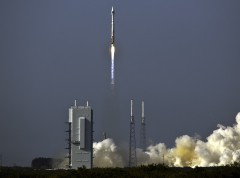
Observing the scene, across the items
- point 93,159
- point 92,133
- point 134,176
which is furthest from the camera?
point 93,159

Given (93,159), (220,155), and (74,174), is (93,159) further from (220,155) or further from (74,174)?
(74,174)

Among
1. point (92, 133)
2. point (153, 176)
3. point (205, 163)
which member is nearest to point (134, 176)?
point (153, 176)

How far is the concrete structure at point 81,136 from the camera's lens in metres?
136

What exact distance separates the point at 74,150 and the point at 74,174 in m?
35.0

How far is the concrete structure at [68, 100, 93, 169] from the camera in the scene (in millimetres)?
136125

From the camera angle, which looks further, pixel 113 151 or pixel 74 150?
pixel 113 151

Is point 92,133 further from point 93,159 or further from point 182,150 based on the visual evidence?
point 182,150

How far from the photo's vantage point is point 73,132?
137125mm

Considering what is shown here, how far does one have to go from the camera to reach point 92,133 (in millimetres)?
136750

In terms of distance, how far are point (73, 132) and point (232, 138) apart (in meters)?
24.0

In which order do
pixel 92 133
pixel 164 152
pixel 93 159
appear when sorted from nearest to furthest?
pixel 92 133, pixel 93 159, pixel 164 152

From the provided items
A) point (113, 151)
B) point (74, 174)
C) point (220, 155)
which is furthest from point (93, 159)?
point (74, 174)

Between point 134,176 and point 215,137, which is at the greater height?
point 215,137

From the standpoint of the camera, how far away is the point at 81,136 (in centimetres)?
13600
